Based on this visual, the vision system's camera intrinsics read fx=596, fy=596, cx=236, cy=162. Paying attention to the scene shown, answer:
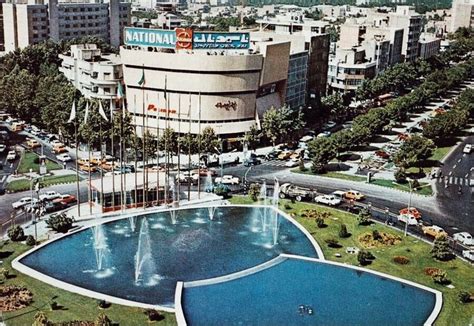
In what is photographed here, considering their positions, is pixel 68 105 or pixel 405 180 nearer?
pixel 405 180

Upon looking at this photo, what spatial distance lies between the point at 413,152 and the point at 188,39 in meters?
37.2

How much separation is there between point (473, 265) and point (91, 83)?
232ft

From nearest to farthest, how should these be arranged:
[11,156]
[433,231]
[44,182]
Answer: [433,231] < [44,182] < [11,156]

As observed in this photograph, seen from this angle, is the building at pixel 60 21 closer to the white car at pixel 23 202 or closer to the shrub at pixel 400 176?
the white car at pixel 23 202

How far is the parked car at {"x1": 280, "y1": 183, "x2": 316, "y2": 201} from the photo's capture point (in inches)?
2867

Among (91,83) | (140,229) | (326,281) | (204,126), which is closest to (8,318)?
(140,229)

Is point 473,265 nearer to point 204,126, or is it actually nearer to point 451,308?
point 451,308

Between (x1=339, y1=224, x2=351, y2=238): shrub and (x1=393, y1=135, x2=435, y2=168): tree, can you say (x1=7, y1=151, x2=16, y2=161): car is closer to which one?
(x1=339, y1=224, x2=351, y2=238): shrub

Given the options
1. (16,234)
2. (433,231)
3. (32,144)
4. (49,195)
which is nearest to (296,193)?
(433,231)

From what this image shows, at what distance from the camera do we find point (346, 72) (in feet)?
456

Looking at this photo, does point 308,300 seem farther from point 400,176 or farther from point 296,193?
point 400,176

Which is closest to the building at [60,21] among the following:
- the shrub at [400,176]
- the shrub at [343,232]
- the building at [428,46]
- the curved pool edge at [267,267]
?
the building at [428,46]

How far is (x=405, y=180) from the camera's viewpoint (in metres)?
81.6

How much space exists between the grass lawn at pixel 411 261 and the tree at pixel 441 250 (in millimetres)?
561
